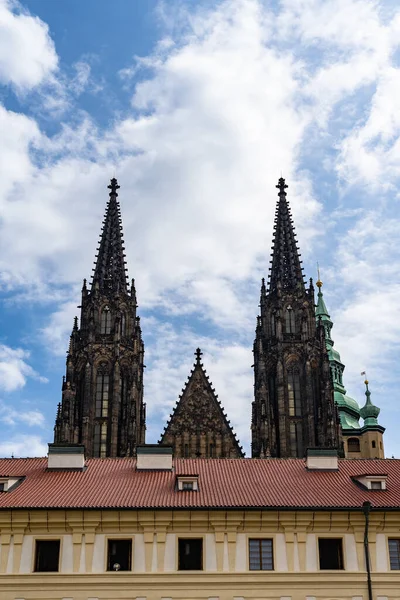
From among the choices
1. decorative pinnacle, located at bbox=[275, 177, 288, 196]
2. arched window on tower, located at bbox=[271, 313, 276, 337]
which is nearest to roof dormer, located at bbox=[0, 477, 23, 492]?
arched window on tower, located at bbox=[271, 313, 276, 337]

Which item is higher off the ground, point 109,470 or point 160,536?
point 109,470

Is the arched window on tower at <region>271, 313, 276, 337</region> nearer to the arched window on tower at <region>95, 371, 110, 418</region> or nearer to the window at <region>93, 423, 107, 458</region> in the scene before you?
the arched window on tower at <region>95, 371, 110, 418</region>

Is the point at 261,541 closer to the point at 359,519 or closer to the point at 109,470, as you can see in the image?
the point at 359,519

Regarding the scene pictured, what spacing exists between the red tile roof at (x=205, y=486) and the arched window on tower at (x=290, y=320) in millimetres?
36145

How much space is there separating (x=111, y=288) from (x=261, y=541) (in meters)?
46.9

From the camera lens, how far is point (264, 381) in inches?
2849

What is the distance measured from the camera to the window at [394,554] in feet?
103

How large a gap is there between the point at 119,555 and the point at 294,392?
138 ft

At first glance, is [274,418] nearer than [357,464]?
No

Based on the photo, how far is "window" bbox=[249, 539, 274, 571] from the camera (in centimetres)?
3127

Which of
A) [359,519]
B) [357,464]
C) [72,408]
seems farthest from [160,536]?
[72,408]

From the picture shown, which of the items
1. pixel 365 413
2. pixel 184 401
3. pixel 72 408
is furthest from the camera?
pixel 365 413

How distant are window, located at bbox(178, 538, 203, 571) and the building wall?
22cm

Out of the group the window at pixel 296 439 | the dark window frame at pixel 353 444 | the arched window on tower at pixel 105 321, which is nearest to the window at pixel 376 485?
the window at pixel 296 439
